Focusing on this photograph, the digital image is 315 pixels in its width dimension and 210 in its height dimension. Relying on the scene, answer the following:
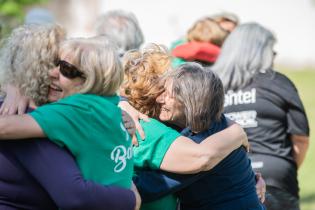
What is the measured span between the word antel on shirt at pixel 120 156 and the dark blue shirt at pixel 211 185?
0.36m

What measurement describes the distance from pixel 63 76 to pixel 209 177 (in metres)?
0.94

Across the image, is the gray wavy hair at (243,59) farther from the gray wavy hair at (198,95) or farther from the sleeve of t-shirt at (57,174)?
the sleeve of t-shirt at (57,174)

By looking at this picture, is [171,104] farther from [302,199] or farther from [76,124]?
[302,199]

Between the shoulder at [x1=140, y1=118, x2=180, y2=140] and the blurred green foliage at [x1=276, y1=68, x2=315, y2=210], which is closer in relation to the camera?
the shoulder at [x1=140, y1=118, x2=180, y2=140]

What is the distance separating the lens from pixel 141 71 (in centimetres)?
369

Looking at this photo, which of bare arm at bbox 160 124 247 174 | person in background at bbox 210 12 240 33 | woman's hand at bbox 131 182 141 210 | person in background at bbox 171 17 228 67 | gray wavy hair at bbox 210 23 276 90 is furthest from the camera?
person in background at bbox 210 12 240 33

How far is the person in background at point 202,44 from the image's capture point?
5.95 m

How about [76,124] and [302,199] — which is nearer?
[76,124]

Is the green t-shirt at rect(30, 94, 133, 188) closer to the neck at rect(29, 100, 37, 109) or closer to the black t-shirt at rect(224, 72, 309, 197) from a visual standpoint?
the neck at rect(29, 100, 37, 109)

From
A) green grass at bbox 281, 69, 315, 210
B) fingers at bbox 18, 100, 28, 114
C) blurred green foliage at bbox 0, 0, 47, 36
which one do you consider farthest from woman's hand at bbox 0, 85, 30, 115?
green grass at bbox 281, 69, 315, 210

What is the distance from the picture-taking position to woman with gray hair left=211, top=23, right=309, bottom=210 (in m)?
5.23

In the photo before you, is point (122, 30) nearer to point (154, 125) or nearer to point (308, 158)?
point (154, 125)

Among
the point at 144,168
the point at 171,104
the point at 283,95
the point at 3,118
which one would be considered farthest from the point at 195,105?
the point at 283,95

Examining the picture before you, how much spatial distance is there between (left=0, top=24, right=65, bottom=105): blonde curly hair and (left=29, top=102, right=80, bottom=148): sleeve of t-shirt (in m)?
0.13
